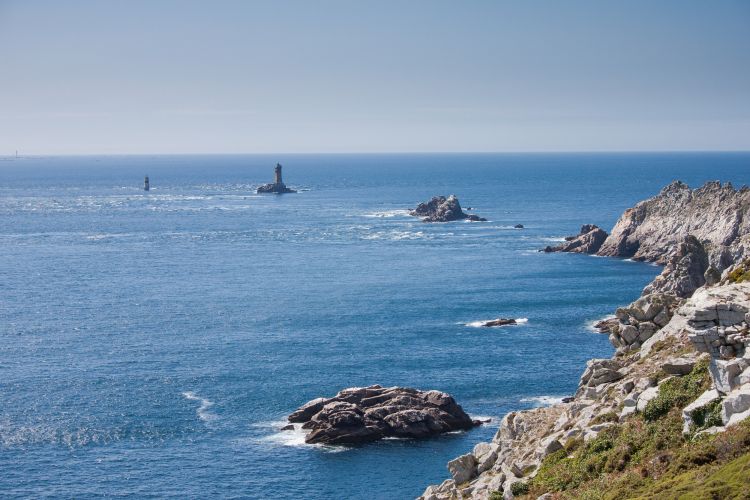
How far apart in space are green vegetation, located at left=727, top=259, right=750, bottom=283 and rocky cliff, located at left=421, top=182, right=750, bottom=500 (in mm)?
96

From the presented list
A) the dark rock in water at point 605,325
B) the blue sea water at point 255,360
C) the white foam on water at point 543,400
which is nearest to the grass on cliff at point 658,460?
the blue sea water at point 255,360

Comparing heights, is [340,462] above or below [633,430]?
below

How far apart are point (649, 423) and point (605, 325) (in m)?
88.1

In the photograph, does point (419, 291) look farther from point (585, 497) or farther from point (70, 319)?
point (585, 497)

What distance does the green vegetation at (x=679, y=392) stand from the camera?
143 ft

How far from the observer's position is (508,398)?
100 metres

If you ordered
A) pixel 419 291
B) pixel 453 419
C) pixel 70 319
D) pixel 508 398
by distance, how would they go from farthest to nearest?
pixel 419 291 < pixel 70 319 < pixel 508 398 < pixel 453 419

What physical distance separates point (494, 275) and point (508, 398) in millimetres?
78987

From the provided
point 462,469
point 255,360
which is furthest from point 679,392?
point 255,360

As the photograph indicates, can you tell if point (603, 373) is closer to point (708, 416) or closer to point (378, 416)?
point (708, 416)

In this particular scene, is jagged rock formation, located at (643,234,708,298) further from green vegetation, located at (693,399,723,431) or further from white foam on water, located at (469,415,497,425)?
green vegetation, located at (693,399,723,431)

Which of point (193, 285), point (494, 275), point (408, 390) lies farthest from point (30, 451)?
point (494, 275)

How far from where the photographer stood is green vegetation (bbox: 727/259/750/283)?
52688mm

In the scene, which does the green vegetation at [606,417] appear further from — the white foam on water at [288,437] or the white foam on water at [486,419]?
the white foam on water at [486,419]
